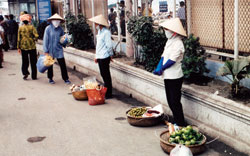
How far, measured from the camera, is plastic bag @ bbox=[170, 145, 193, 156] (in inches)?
182

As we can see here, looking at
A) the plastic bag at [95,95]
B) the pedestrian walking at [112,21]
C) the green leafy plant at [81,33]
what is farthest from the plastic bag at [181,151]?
the green leafy plant at [81,33]

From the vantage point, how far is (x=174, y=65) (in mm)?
5945

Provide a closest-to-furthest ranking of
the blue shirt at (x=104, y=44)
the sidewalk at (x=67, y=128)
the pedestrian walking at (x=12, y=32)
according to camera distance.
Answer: the sidewalk at (x=67, y=128)
the blue shirt at (x=104, y=44)
the pedestrian walking at (x=12, y=32)

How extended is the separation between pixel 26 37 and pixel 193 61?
19.3ft

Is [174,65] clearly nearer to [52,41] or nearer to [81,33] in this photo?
[52,41]

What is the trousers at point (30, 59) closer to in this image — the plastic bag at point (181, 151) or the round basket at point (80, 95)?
the round basket at point (80, 95)

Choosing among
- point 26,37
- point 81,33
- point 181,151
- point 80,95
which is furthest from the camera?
point 81,33

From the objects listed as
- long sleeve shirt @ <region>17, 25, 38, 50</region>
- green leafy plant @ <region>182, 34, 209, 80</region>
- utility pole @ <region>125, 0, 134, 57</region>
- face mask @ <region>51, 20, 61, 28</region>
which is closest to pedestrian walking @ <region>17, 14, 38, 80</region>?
long sleeve shirt @ <region>17, 25, 38, 50</region>

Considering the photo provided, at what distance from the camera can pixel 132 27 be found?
9219mm

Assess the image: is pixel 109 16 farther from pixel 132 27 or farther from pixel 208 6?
pixel 208 6

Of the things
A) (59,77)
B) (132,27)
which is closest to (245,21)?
(132,27)

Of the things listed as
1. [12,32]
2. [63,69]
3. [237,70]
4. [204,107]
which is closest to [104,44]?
[63,69]

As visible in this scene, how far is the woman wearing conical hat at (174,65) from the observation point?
5875 mm

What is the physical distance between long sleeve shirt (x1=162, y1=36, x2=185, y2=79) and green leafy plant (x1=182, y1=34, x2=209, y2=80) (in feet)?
3.56
